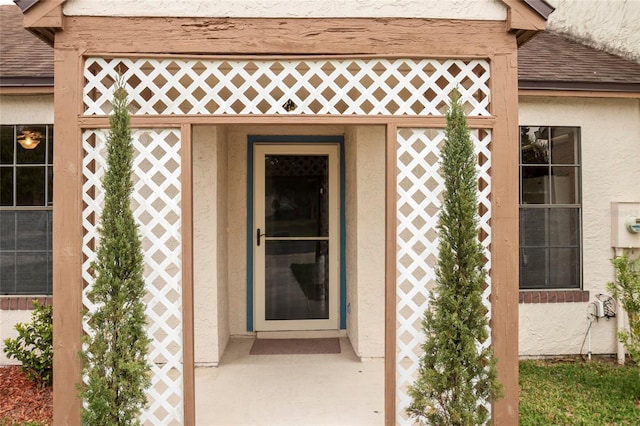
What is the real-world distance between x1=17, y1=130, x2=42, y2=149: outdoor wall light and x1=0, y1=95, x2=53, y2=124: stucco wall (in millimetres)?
136

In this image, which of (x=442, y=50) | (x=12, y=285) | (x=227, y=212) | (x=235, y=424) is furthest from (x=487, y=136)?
(x=12, y=285)

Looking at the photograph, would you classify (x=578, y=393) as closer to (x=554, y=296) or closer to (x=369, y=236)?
(x=554, y=296)

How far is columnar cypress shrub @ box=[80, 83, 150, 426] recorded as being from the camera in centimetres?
312

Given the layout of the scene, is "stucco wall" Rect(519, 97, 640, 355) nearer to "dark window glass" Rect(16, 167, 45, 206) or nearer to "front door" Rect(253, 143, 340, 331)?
"front door" Rect(253, 143, 340, 331)

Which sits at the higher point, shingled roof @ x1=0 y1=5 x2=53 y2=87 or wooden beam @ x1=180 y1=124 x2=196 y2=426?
shingled roof @ x1=0 y1=5 x2=53 y2=87

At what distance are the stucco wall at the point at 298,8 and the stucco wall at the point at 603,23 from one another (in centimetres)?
390

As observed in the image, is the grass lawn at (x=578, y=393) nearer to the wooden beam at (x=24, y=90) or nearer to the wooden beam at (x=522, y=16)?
the wooden beam at (x=522, y=16)

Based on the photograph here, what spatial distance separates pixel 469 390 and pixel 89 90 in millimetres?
3681

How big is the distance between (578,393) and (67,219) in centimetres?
494

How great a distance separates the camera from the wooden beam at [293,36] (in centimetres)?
347

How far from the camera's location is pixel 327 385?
4.46m

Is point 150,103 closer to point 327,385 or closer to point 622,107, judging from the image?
point 327,385

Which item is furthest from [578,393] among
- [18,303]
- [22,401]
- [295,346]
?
[18,303]

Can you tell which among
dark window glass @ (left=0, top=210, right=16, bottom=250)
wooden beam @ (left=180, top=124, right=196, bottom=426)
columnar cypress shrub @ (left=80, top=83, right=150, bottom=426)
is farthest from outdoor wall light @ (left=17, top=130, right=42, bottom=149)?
wooden beam @ (left=180, top=124, right=196, bottom=426)
